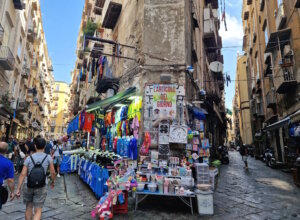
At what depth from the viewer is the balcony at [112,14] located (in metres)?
11.1

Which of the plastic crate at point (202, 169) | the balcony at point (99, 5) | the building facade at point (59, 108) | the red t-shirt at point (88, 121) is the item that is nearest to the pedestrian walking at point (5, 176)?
the plastic crate at point (202, 169)

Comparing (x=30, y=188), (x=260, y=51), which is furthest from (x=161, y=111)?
(x=260, y=51)

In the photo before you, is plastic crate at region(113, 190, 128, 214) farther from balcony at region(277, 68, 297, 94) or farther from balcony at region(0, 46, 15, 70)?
balcony at region(0, 46, 15, 70)

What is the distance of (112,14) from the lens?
11.6 metres

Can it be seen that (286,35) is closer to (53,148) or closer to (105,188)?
(105,188)

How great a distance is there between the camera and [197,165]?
536 cm

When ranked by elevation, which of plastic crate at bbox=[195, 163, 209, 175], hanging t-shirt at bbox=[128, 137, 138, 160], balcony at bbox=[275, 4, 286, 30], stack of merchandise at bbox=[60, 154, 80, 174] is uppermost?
balcony at bbox=[275, 4, 286, 30]

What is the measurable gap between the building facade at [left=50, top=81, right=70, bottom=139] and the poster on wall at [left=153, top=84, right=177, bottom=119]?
56.6 metres

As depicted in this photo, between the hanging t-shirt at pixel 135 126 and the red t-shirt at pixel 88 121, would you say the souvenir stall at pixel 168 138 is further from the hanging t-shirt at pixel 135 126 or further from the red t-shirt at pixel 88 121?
the red t-shirt at pixel 88 121

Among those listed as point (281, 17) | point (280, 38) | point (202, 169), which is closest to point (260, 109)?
point (280, 38)

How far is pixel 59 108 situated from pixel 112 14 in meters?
55.9

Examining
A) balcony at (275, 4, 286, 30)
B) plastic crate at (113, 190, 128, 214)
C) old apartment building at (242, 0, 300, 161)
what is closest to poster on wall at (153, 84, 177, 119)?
plastic crate at (113, 190, 128, 214)

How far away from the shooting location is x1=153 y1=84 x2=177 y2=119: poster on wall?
668 cm

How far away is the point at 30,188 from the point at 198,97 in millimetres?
7968
